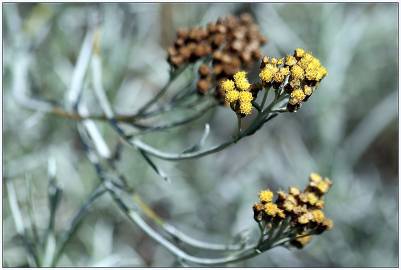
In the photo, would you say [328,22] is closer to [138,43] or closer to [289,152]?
[289,152]

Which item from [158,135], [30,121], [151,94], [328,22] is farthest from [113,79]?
[328,22]

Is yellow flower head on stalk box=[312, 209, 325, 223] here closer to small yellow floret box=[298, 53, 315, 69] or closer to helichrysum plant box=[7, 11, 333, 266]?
helichrysum plant box=[7, 11, 333, 266]

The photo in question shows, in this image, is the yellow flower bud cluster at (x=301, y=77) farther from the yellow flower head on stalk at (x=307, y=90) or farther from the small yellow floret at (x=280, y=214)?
the small yellow floret at (x=280, y=214)

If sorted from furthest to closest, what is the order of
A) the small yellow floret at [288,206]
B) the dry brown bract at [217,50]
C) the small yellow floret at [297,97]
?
the dry brown bract at [217,50], the small yellow floret at [288,206], the small yellow floret at [297,97]

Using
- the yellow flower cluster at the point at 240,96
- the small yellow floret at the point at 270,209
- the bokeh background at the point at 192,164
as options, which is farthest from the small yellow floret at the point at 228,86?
the bokeh background at the point at 192,164

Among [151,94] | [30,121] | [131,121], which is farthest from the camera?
[151,94]

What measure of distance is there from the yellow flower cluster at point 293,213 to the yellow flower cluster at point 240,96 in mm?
159

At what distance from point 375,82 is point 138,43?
4.40 ft

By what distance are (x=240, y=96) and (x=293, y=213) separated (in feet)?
0.76

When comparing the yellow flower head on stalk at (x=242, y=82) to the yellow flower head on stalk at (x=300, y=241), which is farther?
the yellow flower head on stalk at (x=300, y=241)

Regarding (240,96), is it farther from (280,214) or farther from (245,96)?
(280,214)

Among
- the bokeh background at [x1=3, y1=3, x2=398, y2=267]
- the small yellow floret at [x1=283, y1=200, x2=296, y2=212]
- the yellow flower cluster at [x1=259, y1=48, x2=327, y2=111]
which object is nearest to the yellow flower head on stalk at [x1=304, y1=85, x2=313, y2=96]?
the yellow flower cluster at [x1=259, y1=48, x2=327, y2=111]

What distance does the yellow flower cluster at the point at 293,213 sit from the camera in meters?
0.96

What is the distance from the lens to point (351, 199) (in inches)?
87.7
